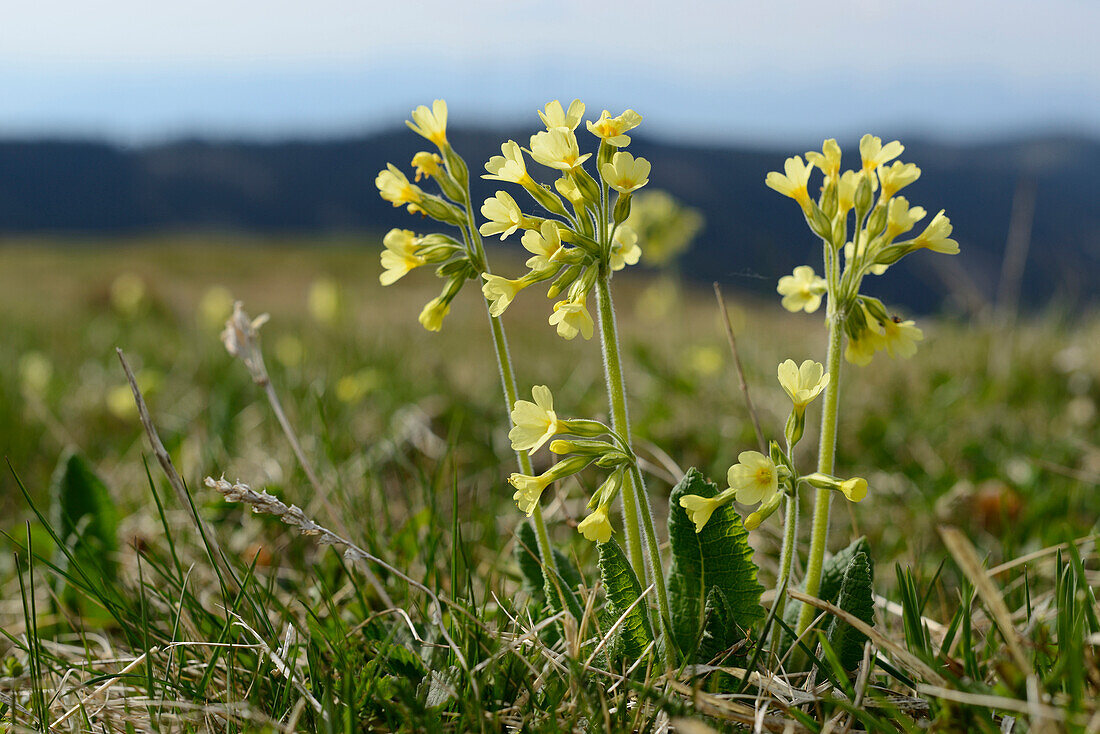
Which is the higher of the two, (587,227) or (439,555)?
(587,227)

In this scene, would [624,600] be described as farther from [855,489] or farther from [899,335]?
[899,335]

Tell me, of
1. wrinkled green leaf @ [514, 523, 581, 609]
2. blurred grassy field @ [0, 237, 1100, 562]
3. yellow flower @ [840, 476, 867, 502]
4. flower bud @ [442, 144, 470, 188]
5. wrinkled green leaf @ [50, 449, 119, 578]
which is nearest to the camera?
yellow flower @ [840, 476, 867, 502]

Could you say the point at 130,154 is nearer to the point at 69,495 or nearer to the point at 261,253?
the point at 261,253

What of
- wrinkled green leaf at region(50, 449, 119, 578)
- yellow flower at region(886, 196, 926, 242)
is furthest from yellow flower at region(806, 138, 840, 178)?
wrinkled green leaf at region(50, 449, 119, 578)

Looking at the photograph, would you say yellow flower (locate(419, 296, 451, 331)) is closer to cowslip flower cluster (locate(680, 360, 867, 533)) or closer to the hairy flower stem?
the hairy flower stem

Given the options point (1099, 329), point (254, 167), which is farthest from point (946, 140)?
point (1099, 329)

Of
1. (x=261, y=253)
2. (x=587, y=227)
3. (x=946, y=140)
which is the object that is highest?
(x=946, y=140)

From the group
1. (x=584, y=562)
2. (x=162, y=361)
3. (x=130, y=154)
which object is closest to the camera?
(x=584, y=562)
